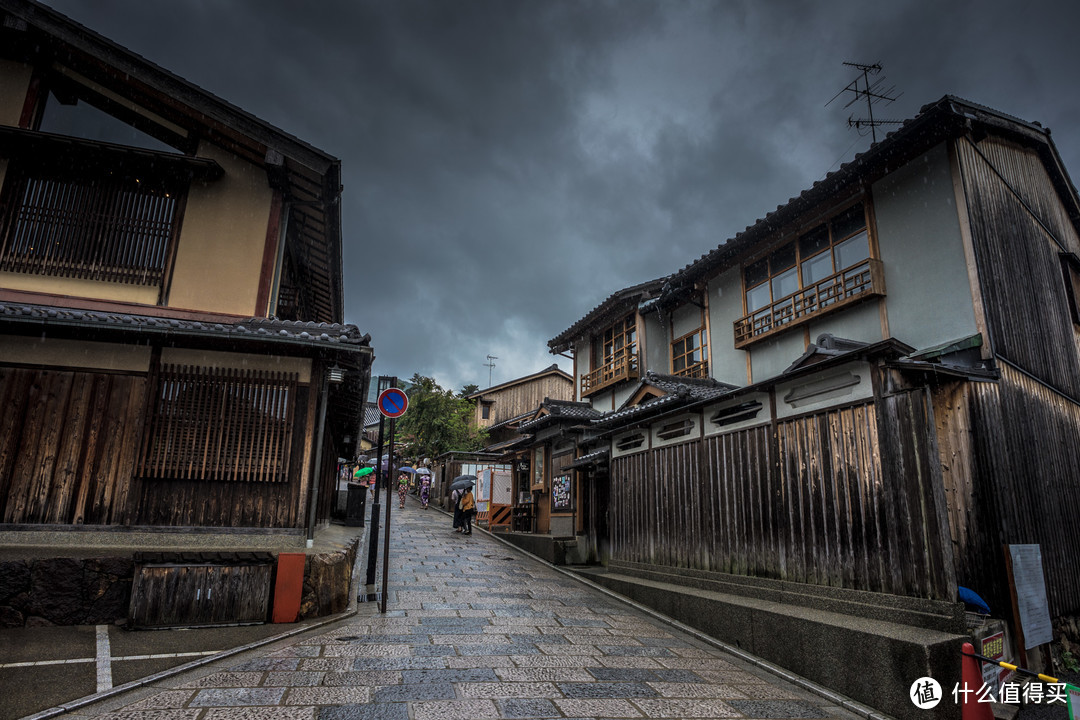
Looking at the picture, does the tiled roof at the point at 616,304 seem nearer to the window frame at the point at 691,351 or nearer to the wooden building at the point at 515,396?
the window frame at the point at 691,351

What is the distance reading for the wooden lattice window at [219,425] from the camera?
10.2m

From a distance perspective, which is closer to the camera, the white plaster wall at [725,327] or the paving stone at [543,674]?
the paving stone at [543,674]

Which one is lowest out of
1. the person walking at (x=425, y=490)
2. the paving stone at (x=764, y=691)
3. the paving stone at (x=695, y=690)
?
the paving stone at (x=764, y=691)

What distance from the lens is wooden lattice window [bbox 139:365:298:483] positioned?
1021 cm

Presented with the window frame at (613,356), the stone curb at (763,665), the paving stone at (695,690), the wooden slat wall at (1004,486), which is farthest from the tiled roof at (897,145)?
the paving stone at (695,690)

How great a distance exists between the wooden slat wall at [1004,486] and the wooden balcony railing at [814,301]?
3309 millimetres

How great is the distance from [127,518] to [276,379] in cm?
325

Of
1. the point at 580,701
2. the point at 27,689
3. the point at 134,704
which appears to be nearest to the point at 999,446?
the point at 580,701

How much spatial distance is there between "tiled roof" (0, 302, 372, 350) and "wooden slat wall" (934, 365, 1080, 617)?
10.5 meters

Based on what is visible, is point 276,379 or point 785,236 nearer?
point 276,379

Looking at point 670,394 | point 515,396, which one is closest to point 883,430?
point 670,394

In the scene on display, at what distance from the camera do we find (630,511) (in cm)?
1460

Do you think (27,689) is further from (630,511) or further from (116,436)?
(630,511)

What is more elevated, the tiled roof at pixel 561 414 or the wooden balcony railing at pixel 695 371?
the wooden balcony railing at pixel 695 371
